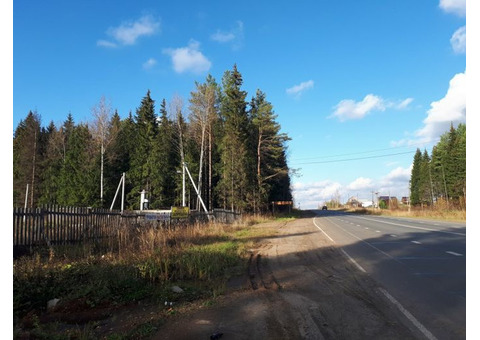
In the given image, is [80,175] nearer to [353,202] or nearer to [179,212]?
[179,212]

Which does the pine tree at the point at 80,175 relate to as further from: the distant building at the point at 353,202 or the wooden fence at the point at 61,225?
the distant building at the point at 353,202

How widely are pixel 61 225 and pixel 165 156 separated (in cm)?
4006

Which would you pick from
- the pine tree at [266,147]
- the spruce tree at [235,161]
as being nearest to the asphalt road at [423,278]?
the spruce tree at [235,161]

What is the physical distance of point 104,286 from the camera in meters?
7.54

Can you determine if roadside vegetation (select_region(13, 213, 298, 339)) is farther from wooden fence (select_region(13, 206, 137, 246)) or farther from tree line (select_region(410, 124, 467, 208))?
tree line (select_region(410, 124, 467, 208))

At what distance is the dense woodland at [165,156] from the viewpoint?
4644cm

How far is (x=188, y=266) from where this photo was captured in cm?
954

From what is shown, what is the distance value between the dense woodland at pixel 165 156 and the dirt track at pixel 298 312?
120ft

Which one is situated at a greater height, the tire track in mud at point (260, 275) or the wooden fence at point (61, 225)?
the wooden fence at point (61, 225)

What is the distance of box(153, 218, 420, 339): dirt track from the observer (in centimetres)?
521

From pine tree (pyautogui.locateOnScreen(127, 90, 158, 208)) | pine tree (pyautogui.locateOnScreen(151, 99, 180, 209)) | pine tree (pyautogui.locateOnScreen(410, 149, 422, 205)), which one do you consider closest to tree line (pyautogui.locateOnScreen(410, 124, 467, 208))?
pine tree (pyautogui.locateOnScreen(410, 149, 422, 205))

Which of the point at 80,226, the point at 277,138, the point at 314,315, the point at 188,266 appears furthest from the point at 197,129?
the point at 314,315

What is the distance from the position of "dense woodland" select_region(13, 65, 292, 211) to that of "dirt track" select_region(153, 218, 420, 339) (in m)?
36.7

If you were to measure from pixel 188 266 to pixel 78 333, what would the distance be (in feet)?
14.5
